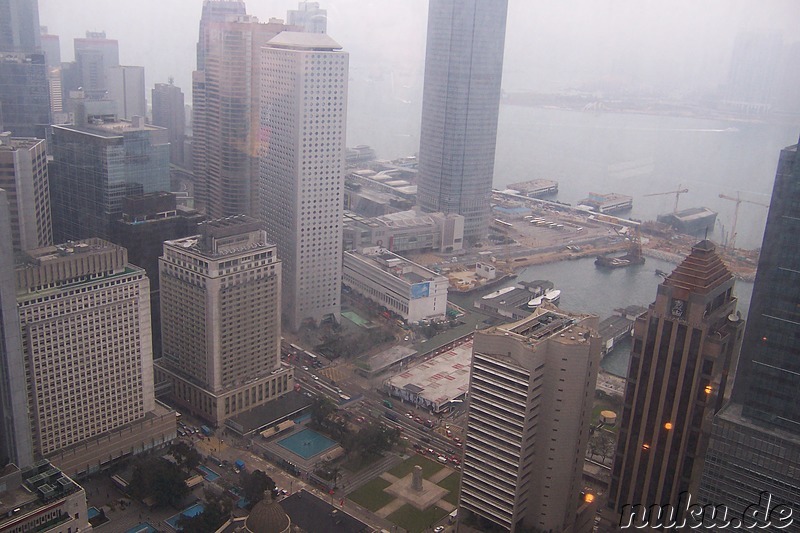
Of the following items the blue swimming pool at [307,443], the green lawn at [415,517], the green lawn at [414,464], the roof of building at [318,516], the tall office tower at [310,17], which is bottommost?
the green lawn at [415,517]

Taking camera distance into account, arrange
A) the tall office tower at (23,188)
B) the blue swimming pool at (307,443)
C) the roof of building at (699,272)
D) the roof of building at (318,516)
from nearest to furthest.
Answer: the roof of building at (699,272) → the roof of building at (318,516) → the blue swimming pool at (307,443) → the tall office tower at (23,188)

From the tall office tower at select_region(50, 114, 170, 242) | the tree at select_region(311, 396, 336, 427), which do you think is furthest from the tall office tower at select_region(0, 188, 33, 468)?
the tall office tower at select_region(50, 114, 170, 242)

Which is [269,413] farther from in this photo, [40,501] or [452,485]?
[40,501]

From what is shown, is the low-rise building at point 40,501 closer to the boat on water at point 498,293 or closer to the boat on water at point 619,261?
the boat on water at point 498,293

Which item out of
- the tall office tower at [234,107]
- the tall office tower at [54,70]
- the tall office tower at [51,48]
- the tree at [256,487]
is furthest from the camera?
the tall office tower at [54,70]

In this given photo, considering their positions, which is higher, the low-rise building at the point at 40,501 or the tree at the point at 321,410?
the low-rise building at the point at 40,501

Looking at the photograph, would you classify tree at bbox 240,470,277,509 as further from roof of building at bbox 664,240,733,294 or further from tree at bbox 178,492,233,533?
roof of building at bbox 664,240,733,294

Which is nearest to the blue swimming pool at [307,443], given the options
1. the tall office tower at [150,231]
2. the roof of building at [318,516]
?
the roof of building at [318,516]

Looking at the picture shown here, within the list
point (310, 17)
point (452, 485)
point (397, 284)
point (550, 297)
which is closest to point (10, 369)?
point (452, 485)
